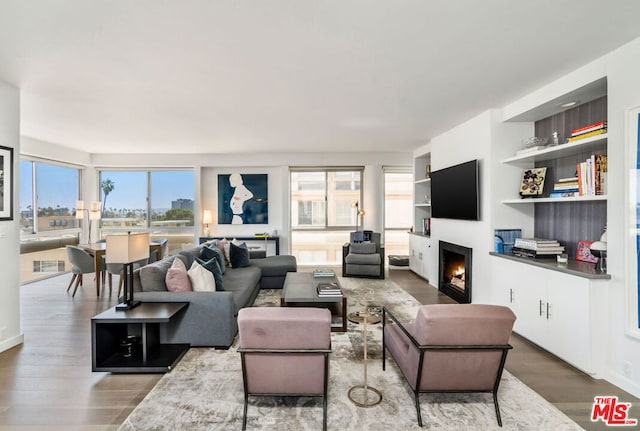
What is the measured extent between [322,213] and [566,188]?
501 cm

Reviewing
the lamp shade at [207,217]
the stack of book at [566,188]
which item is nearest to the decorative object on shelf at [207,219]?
the lamp shade at [207,217]

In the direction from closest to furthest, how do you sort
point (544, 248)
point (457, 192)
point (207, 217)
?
point (544, 248) < point (457, 192) < point (207, 217)

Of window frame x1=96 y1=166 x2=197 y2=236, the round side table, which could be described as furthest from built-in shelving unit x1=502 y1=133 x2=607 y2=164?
window frame x1=96 y1=166 x2=197 y2=236

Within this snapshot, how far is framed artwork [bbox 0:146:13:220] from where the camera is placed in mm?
3111

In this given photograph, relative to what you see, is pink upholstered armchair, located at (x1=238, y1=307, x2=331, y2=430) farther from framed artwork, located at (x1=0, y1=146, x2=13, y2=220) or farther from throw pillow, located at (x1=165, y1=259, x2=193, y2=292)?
framed artwork, located at (x1=0, y1=146, x2=13, y2=220)

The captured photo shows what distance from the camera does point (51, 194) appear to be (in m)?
6.43

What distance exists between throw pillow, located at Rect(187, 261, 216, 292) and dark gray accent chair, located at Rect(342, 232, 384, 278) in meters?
3.28

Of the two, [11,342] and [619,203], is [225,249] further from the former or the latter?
[619,203]

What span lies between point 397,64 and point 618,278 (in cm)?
253

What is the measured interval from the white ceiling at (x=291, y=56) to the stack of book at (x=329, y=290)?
2236 mm

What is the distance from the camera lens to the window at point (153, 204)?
745 cm

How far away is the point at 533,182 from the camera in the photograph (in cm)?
370

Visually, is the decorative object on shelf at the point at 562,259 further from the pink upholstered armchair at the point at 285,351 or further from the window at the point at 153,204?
the window at the point at 153,204

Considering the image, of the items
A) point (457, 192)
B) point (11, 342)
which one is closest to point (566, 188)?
point (457, 192)
